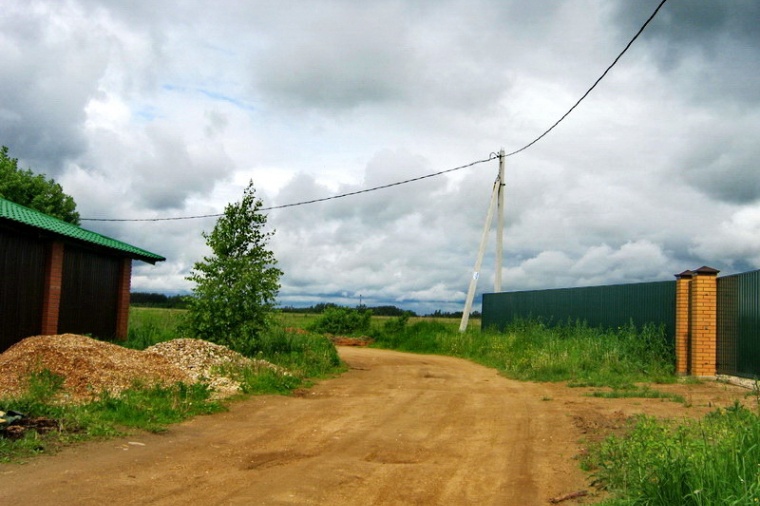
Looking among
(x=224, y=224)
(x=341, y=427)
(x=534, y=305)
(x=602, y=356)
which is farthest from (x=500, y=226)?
(x=341, y=427)

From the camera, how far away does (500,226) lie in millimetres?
27344

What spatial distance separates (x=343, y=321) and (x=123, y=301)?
55.3 feet

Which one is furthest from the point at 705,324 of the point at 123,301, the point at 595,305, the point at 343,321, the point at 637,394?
the point at 343,321

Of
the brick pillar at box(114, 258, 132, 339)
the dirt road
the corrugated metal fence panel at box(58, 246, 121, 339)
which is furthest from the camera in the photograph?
the brick pillar at box(114, 258, 132, 339)

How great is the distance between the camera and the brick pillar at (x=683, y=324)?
A: 15945 mm

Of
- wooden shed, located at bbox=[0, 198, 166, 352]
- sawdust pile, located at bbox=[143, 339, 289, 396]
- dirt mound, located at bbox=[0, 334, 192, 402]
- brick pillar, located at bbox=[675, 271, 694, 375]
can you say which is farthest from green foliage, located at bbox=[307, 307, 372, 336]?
dirt mound, located at bbox=[0, 334, 192, 402]

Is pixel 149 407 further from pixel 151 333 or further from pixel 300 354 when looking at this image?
pixel 151 333

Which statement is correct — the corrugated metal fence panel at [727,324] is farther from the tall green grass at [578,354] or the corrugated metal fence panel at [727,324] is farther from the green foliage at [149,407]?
the green foliage at [149,407]

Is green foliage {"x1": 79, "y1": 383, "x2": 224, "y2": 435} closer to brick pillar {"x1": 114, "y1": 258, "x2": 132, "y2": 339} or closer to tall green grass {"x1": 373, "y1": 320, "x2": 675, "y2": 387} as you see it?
tall green grass {"x1": 373, "y1": 320, "x2": 675, "y2": 387}

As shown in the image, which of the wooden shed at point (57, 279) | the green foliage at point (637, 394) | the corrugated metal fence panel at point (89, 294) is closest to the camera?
the green foliage at point (637, 394)

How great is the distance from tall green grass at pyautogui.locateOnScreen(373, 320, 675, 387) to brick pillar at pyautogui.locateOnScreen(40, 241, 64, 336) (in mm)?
11787

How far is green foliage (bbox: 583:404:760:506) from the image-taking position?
479 centimetres

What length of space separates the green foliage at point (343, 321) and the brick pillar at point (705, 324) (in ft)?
71.0

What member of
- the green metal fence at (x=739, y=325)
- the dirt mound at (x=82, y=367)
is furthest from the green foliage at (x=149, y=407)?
the green metal fence at (x=739, y=325)
